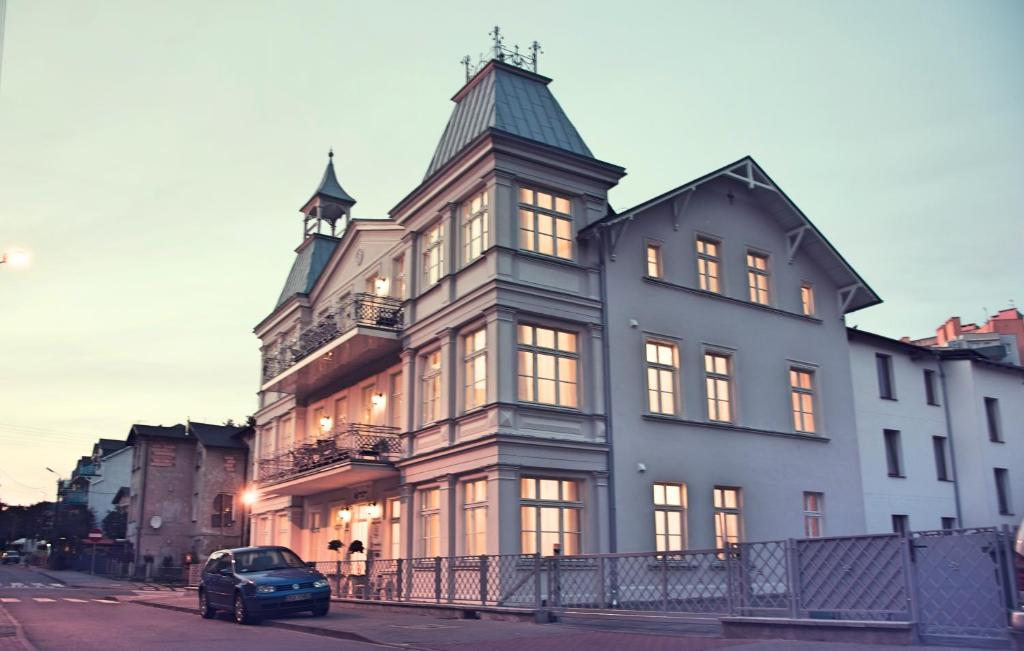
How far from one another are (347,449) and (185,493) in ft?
105

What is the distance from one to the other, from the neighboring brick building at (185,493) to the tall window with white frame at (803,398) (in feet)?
112

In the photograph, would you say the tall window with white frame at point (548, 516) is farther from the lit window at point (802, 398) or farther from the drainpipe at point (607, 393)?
the lit window at point (802, 398)

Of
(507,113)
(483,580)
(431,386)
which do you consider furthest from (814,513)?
(507,113)

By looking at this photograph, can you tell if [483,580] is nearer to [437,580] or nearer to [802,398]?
[437,580]

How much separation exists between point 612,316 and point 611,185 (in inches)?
141

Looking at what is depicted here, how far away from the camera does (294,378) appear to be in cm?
3116

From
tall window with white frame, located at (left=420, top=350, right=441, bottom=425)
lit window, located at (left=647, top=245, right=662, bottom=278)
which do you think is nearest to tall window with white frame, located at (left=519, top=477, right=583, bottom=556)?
tall window with white frame, located at (left=420, top=350, right=441, bottom=425)

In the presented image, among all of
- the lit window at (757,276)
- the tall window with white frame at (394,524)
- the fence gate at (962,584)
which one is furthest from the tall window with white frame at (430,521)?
the fence gate at (962,584)

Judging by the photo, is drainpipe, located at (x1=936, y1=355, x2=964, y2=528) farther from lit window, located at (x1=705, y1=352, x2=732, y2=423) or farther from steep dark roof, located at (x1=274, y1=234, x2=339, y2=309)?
steep dark roof, located at (x1=274, y1=234, x2=339, y2=309)

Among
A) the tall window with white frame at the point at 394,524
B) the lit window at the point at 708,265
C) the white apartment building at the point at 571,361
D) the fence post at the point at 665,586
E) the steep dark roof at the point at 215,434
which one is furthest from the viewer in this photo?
the steep dark roof at the point at 215,434

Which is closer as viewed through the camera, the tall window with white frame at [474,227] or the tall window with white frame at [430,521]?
the tall window with white frame at [474,227]

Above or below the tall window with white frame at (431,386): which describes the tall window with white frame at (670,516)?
below

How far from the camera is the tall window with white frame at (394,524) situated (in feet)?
85.2

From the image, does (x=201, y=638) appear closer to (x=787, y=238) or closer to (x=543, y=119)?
(x=543, y=119)
